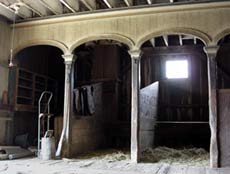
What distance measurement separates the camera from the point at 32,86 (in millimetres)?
7922

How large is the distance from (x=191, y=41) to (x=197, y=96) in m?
1.82

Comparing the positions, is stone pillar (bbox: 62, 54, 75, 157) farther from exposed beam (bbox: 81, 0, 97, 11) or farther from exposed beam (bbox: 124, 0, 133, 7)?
exposed beam (bbox: 124, 0, 133, 7)

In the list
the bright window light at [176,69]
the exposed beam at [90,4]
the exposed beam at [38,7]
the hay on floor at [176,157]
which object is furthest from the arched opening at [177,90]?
the exposed beam at [38,7]

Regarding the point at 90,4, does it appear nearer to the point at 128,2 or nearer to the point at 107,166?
the point at 128,2

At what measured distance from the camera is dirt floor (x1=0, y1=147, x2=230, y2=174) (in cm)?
477

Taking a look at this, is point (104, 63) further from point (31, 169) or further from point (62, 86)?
point (31, 169)

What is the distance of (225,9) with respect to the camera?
5719mm

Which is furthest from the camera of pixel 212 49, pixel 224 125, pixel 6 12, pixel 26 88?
pixel 26 88

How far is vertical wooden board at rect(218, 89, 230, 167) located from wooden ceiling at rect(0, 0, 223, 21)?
1.98 m

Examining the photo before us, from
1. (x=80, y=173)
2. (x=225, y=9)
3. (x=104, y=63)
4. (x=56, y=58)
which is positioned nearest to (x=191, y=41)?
(x=104, y=63)

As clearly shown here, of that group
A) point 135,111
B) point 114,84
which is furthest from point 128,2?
point 114,84

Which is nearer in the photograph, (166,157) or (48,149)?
(48,149)

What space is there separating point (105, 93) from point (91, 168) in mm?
4433

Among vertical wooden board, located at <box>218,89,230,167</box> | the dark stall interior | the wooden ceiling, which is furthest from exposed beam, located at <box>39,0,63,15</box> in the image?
vertical wooden board, located at <box>218,89,230,167</box>
